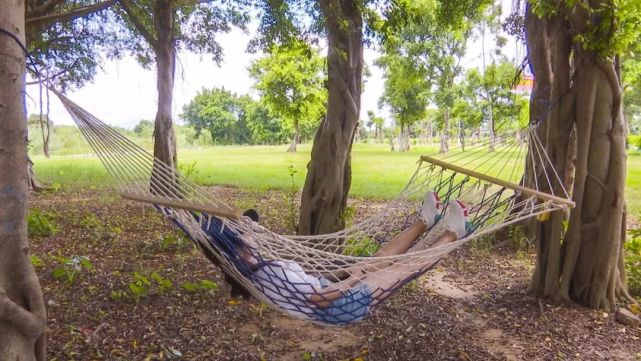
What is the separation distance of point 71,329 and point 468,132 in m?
18.8

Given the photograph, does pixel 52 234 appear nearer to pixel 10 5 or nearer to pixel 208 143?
pixel 10 5

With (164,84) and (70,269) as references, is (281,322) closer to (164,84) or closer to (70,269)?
(70,269)

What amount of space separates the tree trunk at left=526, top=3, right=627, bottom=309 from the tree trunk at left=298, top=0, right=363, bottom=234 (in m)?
1.14

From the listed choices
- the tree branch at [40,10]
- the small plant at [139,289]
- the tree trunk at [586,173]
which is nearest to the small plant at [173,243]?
the small plant at [139,289]

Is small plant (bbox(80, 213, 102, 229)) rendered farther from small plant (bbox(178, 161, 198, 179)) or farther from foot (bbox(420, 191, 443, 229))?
foot (bbox(420, 191, 443, 229))

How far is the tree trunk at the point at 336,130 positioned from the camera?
2.81 metres

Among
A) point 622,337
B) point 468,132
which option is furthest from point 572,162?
point 468,132

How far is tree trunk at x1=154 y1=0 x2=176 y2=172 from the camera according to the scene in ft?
14.3

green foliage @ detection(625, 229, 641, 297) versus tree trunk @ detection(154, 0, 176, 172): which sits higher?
tree trunk @ detection(154, 0, 176, 172)

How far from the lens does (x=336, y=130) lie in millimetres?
2828

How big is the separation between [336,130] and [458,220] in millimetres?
1153

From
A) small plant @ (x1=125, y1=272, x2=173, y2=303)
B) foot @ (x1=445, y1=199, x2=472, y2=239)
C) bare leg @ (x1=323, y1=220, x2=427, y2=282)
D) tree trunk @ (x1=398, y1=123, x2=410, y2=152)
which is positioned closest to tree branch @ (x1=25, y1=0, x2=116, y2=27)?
small plant @ (x1=125, y1=272, x2=173, y2=303)

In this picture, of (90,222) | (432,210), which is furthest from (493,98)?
(90,222)

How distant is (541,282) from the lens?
7.81ft
